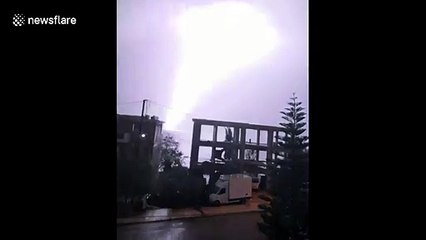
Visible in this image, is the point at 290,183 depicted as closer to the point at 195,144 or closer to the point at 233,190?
the point at 233,190

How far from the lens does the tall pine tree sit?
109 centimetres

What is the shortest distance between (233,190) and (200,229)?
0.13 meters

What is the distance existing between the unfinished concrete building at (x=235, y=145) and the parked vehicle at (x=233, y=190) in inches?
1.0

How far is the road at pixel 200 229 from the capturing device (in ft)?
3.55

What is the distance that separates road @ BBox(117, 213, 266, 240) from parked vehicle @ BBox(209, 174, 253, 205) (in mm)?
40

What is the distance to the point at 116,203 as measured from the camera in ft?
3.59

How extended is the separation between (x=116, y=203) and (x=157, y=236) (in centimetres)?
13
